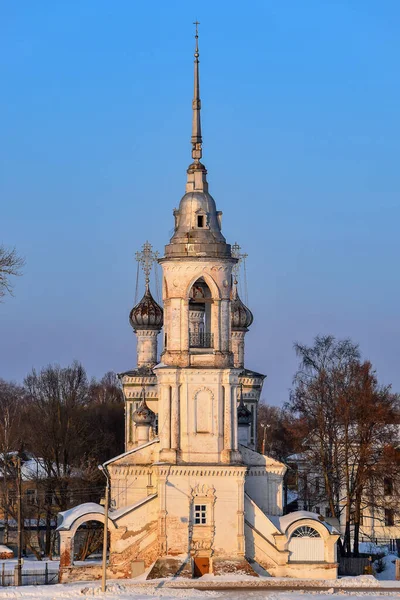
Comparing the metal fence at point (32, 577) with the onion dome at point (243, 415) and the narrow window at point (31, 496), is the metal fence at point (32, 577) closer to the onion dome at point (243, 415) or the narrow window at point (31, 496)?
the onion dome at point (243, 415)

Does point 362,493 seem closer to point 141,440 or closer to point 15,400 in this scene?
point 141,440

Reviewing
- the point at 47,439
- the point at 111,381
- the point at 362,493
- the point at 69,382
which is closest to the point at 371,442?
the point at 362,493

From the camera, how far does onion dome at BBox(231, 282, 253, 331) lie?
7144 cm

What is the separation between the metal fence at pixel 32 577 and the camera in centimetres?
5584

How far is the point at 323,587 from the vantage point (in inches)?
2109

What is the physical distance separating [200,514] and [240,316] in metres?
17.4

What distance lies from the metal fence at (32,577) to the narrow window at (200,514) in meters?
5.20

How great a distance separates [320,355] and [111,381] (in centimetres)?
5987

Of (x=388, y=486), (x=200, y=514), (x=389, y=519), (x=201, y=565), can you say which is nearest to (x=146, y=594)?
(x=201, y=565)

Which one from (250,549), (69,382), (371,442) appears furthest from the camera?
(69,382)

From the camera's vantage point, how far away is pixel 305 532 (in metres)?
56.2

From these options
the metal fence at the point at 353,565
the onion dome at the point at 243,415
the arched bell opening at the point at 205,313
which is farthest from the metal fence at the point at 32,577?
the onion dome at the point at 243,415

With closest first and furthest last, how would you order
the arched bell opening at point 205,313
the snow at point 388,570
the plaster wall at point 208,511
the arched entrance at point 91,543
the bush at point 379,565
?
the plaster wall at point 208,511 → the arched bell opening at point 205,313 → the snow at point 388,570 → the bush at point 379,565 → the arched entrance at point 91,543

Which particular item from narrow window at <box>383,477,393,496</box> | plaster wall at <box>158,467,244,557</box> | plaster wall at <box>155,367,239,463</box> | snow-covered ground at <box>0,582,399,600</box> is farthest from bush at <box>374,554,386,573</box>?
snow-covered ground at <box>0,582,399,600</box>
